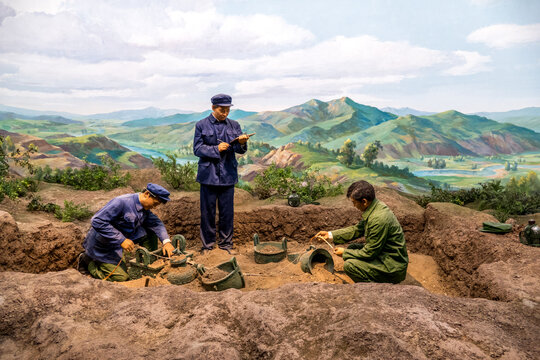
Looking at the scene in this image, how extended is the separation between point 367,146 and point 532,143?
501 centimetres

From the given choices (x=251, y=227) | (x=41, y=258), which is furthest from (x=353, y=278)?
(x=41, y=258)

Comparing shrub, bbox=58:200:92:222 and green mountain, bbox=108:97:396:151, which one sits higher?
green mountain, bbox=108:97:396:151

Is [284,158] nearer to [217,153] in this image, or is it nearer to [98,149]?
[98,149]

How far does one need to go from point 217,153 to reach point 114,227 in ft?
6.29

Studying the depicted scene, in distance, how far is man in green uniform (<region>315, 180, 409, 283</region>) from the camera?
390 centimetres

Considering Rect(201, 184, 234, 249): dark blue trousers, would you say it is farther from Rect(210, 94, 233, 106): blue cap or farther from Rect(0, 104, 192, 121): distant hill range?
Rect(0, 104, 192, 121): distant hill range

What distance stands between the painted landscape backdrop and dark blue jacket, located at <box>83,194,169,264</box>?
5940 millimetres

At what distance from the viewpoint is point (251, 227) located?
677 centimetres

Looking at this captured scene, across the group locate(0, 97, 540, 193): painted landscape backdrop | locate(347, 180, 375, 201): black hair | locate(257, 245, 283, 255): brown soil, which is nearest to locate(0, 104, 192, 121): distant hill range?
locate(0, 97, 540, 193): painted landscape backdrop

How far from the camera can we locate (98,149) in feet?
35.0

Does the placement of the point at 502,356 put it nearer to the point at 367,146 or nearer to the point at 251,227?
the point at 251,227

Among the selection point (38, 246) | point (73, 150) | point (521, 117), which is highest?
point (521, 117)

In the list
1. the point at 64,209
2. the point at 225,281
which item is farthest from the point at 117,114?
the point at 225,281

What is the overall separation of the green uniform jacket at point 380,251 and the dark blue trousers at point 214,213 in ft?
7.85
